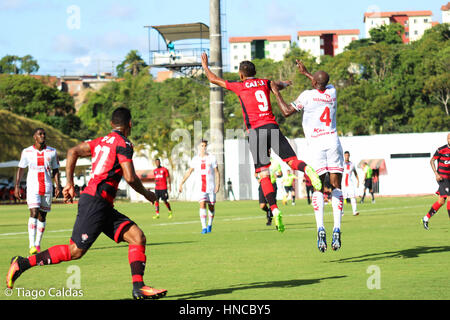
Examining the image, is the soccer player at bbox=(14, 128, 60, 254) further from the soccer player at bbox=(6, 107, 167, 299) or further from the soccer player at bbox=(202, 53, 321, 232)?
the soccer player at bbox=(6, 107, 167, 299)

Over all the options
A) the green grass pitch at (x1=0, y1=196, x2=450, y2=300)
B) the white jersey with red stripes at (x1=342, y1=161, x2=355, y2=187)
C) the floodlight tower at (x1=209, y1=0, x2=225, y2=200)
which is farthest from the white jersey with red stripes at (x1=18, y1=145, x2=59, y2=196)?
the floodlight tower at (x1=209, y1=0, x2=225, y2=200)

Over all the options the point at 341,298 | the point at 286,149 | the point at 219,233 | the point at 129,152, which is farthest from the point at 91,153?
the point at 219,233

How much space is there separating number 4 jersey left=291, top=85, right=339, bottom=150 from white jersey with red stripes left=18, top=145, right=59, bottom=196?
5.50 metres

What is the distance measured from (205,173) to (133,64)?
11785 centimetres

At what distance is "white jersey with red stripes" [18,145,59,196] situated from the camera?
573 inches

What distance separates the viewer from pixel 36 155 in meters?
14.6

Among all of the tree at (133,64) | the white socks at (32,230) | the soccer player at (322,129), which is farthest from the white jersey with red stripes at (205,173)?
the tree at (133,64)

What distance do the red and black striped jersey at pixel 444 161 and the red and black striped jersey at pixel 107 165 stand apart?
11.7 meters

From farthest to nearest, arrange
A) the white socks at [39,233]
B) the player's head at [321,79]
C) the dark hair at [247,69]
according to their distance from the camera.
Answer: the white socks at [39,233], the player's head at [321,79], the dark hair at [247,69]

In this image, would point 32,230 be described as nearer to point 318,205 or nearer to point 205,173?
point 318,205

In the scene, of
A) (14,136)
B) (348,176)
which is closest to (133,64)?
(14,136)

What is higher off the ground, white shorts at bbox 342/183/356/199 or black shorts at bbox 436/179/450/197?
black shorts at bbox 436/179/450/197

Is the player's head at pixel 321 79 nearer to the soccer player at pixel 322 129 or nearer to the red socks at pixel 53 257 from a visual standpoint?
the soccer player at pixel 322 129

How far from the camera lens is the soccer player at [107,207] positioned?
7.84m
